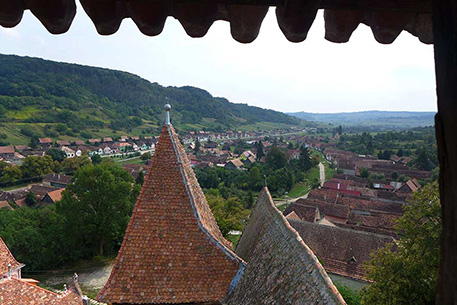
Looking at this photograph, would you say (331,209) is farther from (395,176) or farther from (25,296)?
(25,296)

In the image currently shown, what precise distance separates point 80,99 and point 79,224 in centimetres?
13514

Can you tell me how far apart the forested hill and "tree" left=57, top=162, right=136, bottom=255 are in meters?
88.9

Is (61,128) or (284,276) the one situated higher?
(61,128)

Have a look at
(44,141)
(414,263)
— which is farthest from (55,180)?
(414,263)

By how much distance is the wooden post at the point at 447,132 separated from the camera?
1.51m

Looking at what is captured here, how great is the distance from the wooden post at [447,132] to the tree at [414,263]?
46.2 ft

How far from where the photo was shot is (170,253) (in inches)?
263

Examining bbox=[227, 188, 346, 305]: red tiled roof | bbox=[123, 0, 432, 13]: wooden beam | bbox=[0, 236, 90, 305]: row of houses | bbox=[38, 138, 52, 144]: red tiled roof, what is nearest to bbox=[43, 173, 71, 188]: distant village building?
bbox=[38, 138, 52, 144]: red tiled roof

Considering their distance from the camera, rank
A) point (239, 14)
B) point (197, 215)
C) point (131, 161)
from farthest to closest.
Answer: point (131, 161), point (197, 215), point (239, 14)

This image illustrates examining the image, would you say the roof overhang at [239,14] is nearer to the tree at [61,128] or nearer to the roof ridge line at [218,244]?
the roof ridge line at [218,244]

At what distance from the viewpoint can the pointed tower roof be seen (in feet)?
20.7

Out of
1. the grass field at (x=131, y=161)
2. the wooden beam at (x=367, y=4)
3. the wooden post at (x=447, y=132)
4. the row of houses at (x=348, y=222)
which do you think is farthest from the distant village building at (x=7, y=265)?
the grass field at (x=131, y=161)

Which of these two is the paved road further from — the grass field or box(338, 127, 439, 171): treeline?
the grass field

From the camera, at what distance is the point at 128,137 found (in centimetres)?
11925
